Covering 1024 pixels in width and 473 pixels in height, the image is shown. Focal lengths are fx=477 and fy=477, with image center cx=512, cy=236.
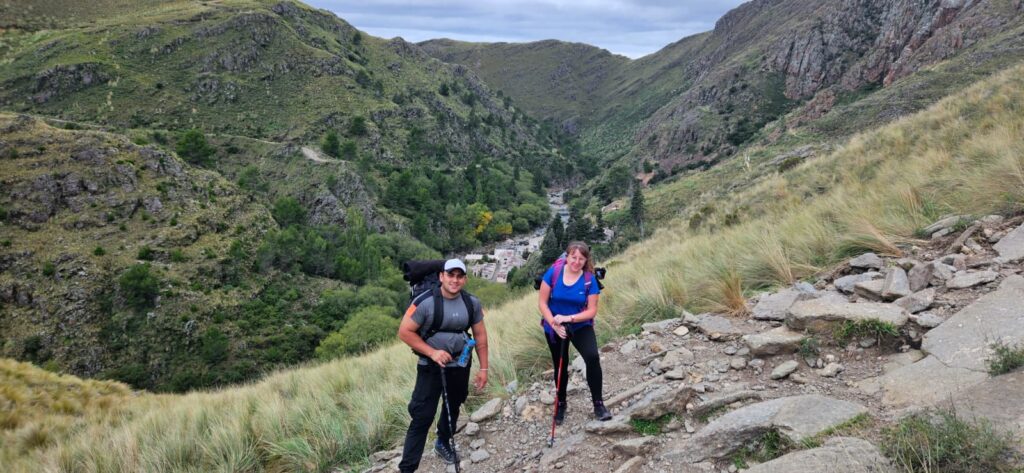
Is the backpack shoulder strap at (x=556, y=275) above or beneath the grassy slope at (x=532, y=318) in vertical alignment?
above

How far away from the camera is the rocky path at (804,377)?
2.85 meters

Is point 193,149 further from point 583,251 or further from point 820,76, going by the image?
point 820,76

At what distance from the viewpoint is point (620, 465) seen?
11.3ft

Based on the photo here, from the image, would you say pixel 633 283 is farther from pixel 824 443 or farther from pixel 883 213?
pixel 824 443

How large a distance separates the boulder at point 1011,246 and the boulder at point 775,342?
195 cm

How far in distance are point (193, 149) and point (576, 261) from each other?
6713 cm

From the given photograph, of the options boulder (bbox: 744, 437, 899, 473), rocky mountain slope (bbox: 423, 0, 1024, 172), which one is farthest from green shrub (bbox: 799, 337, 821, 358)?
rocky mountain slope (bbox: 423, 0, 1024, 172)

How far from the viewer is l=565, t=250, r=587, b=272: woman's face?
4.16 meters

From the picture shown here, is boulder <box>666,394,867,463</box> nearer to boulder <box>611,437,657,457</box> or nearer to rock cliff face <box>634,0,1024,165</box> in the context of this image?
boulder <box>611,437,657,457</box>

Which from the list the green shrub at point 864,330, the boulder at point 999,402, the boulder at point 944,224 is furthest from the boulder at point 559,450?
the boulder at point 944,224

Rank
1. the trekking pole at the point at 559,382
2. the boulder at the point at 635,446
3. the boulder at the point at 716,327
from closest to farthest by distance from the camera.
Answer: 1. the boulder at the point at 635,446
2. the trekking pole at the point at 559,382
3. the boulder at the point at 716,327

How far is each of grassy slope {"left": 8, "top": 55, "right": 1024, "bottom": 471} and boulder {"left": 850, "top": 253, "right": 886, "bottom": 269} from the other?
391 millimetres

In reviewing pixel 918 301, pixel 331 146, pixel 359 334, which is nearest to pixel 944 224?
pixel 918 301

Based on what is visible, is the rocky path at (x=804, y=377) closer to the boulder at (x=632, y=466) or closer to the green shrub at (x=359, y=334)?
the boulder at (x=632, y=466)
